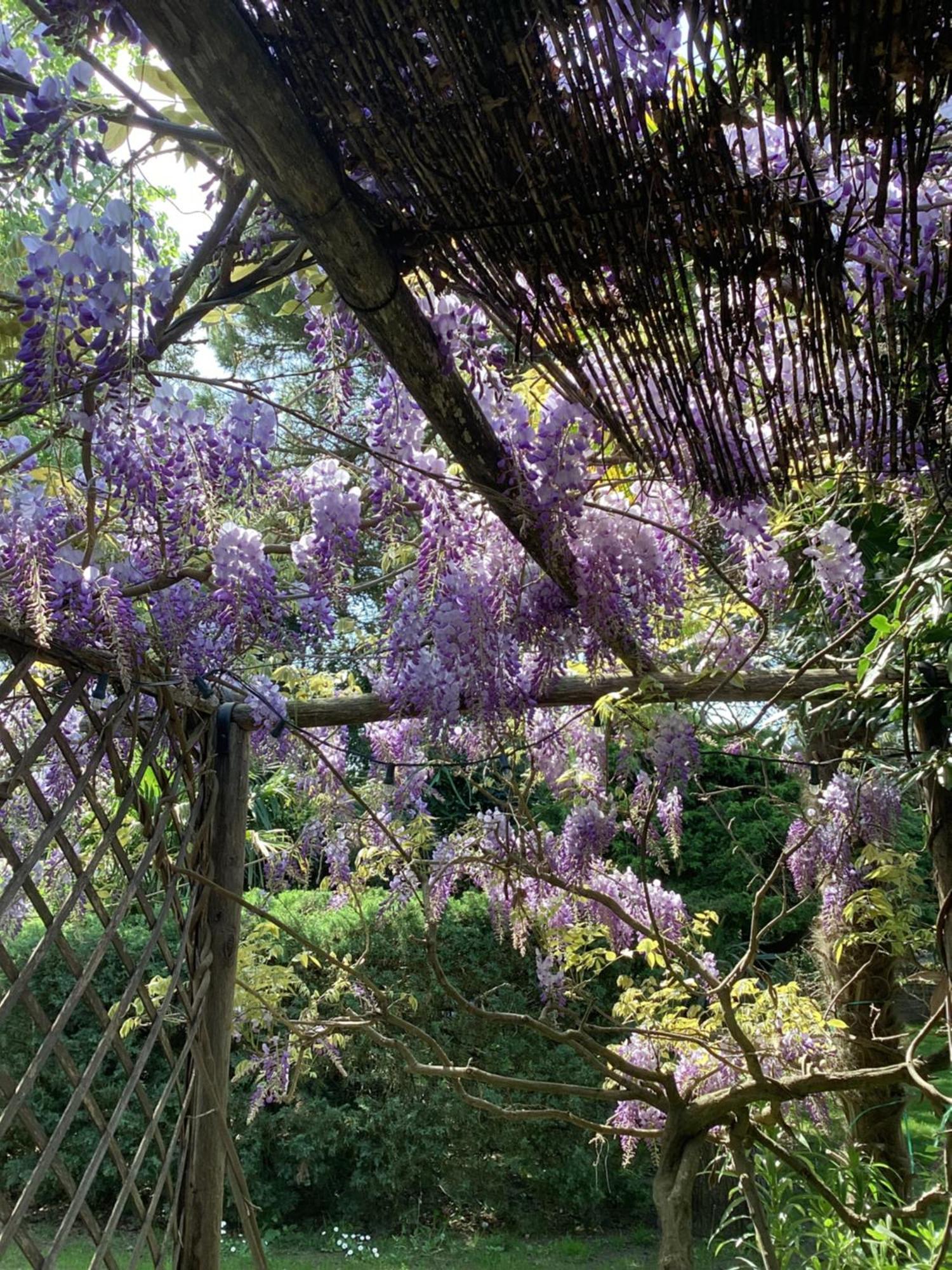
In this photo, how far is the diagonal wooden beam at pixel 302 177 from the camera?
0.83 meters

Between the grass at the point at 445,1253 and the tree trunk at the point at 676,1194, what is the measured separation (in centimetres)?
254

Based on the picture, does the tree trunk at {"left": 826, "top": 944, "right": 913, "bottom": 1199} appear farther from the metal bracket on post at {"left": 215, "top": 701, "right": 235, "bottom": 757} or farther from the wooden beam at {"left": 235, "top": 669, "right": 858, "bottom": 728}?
the metal bracket on post at {"left": 215, "top": 701, "right": 235, "bottom": 757}

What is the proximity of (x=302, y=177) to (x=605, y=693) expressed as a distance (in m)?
1.55

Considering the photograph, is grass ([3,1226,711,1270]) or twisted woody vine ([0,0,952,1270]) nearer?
twisted woody vine ([0,0,952,1270])

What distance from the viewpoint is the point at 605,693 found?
232 centimetres

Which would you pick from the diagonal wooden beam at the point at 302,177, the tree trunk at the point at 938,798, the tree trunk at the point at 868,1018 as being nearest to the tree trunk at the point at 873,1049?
the tree trunk at the point at 868,1018

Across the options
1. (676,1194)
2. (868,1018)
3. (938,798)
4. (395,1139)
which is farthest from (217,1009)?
(395,1139)

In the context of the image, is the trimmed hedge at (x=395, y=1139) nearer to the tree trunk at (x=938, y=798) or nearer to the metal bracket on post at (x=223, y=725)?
the metal bracket on post at (x=223, y=725)

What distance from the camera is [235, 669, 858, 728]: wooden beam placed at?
87.5 inches

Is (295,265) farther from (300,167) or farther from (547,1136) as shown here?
(547,1136)

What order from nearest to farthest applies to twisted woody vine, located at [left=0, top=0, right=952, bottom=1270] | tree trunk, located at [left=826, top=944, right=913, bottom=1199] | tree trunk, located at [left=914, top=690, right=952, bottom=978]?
twisted woody vine, located at [left=0, top=0, right=952, bottom=1270] < tree trunk, located at [left=914, top=690, right=952, bottom=978] < tree trunk, located at [left=826, top=944, right=913, bottom=1199]

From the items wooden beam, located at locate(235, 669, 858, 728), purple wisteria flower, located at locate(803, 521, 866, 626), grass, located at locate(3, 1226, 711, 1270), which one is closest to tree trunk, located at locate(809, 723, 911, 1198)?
wooden beam, located at locate(235, 669, 858, 728)

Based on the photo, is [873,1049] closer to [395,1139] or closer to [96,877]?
[96,877]

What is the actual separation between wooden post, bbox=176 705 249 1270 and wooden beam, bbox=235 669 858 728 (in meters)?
0.12
